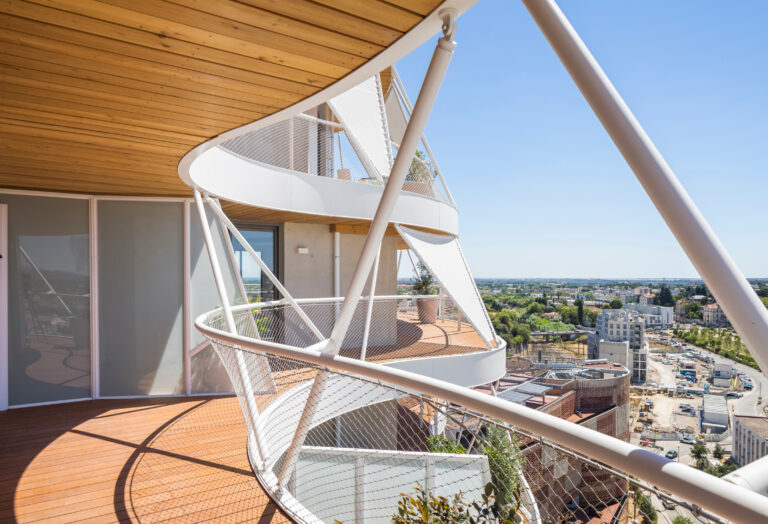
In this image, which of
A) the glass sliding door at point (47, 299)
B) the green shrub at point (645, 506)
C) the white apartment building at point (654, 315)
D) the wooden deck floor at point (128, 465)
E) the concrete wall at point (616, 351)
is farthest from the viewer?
the concrete wall at point (616, 351)

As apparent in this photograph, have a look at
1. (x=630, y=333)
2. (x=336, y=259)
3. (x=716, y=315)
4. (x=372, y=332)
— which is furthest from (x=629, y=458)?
(x=630, y=333)

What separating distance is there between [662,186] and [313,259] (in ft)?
28.7

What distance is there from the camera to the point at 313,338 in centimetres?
865

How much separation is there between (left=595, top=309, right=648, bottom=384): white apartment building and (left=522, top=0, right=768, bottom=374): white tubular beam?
37.7 metres

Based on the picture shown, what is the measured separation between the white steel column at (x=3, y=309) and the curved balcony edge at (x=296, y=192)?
2318 millimetres

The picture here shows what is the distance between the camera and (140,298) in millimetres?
5883

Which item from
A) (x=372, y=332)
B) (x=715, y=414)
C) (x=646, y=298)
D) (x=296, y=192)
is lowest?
(x=715, y=414)

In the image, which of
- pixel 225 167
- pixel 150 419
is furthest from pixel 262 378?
pixel 225 167

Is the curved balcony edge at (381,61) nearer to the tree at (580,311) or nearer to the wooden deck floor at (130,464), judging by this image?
the wooden deck floor at (130,464)

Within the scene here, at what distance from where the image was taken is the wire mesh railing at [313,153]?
25.1 ft

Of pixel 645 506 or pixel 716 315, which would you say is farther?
pixel 716 315

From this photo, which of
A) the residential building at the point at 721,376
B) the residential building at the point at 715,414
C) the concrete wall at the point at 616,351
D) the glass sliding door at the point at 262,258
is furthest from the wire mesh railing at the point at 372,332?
the residential building at the point at 721,376

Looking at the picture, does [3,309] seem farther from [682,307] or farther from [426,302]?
[682,307]

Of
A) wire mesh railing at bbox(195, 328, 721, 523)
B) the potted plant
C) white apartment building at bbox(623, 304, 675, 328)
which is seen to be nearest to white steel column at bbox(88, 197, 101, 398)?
wire mesh railing at bbox(195, 328, 721, 523)
